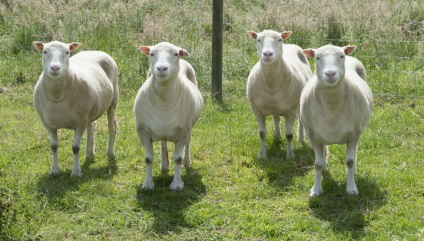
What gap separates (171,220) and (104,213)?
621 millimetres

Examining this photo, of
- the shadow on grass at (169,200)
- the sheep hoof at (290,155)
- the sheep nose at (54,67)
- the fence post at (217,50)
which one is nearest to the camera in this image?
the shadow on grass at (169,200)

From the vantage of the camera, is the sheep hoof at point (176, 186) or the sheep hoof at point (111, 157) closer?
the sheep hoof at point (176, 186)

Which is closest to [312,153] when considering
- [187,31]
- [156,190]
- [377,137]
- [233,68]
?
[377,137]

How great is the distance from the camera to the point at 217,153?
738 centimetres

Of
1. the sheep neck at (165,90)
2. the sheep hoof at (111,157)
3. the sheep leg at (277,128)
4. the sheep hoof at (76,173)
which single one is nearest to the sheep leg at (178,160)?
the sheep neck at (165,90)

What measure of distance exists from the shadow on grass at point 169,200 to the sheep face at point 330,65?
163 centimetres

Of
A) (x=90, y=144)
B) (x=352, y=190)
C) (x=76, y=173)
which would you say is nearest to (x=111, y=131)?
(x=90, y=144)

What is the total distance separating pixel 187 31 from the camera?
11.3 m

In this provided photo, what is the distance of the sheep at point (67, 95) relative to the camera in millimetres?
6508

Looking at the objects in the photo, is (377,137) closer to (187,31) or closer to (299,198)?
(299,198)

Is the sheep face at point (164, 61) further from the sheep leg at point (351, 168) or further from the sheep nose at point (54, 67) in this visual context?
the sheep leg at point (351, 168)

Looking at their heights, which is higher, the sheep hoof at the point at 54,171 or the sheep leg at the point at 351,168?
the sheep leg at the point at 351,168

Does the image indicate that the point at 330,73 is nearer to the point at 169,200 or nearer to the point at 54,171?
the point at 169,200

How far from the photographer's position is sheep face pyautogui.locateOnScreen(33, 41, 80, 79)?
20.8ft
